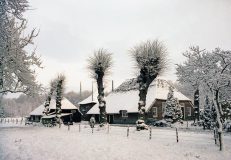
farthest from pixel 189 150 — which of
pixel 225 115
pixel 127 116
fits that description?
pixel 127 116

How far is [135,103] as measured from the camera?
1939 inches

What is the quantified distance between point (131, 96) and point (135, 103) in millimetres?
3132

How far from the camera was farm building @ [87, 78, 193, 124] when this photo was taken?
48.1 m

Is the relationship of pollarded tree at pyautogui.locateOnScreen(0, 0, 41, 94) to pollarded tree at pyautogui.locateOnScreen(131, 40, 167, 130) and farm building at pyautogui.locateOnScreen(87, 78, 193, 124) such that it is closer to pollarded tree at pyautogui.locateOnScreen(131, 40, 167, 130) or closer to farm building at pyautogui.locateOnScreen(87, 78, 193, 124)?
pollarded tree at pyautogui.locateOnScreen(131, 40, 167, 130)

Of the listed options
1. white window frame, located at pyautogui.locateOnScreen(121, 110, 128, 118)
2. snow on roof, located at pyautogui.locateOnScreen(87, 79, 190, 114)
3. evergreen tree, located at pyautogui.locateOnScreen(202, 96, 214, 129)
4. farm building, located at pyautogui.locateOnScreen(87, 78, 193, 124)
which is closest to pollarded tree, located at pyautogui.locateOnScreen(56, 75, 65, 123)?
farm building, located at pyautogui.locateOnScreen(87, 78, 193, 124)

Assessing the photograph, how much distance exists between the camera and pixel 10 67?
24.5 meters

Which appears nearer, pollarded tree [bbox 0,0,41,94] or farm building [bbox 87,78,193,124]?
pollarded tree [bbox 0,0,41,94]

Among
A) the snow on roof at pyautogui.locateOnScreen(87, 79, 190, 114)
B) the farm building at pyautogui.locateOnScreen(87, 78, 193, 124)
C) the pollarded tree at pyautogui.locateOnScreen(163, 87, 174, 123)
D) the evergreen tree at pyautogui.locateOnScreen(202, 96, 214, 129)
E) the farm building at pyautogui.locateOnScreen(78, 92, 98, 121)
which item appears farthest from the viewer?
the farm building at pyautogui.locateOnScreen(78, 92, 98, 121)

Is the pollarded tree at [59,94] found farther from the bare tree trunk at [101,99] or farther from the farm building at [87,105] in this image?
the farm building at [87,105]

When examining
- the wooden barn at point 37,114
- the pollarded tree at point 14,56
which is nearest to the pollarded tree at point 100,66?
the pollarded tree at point 14,56

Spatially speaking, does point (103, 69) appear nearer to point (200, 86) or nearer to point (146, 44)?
point (146, 44)

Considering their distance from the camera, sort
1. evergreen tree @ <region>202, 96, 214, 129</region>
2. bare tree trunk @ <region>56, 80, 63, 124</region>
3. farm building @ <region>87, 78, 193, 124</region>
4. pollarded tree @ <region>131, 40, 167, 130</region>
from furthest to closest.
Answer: farm building @ <region>87, 78, 193, 124</region>, bare tree trunk @ <region>56, 80, 63, 124</region>, evergreen tree @ <region>202, 96, 214, 129</region>, pollarded tree @ <region>131, 40, 167, 130</region>

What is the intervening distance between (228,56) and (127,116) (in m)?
31.6

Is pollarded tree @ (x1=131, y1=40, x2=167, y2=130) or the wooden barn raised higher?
pollarded tree @ (x1=131, y1=40, x2=167, y2=130)
